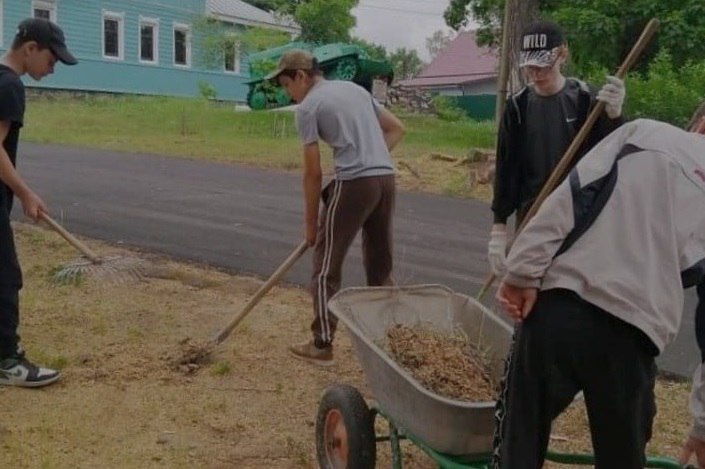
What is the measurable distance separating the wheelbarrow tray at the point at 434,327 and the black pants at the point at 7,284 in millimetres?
1880

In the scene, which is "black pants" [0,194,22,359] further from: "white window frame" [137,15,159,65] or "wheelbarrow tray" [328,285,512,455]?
"white window frame" [137,15,159,65]

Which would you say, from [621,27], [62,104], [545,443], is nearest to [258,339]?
[545,443]

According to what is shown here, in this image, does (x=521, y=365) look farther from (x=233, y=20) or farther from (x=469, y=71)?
(x=469, y=71)

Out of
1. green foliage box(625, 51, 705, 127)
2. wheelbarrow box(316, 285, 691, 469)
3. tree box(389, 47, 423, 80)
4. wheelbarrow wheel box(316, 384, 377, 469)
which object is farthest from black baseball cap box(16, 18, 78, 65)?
tree box(389, 47, 423, 80)

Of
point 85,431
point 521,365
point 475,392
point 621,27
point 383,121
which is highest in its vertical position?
point 621,27

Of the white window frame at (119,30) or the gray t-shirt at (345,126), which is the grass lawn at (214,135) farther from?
the gray t-shirt at (345,126)

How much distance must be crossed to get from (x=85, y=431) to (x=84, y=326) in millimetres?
1718

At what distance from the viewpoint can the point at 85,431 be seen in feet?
14.0

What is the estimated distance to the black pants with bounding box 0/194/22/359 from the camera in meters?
4.72

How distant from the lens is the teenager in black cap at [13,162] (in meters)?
4.50

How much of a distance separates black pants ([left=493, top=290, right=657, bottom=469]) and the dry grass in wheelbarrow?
0.89 metres

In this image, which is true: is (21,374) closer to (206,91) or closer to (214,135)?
(214,135)

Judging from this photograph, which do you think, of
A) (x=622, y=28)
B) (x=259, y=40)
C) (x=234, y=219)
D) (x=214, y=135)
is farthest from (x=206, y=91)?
(x=234, y=219)

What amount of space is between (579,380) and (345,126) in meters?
2.91
